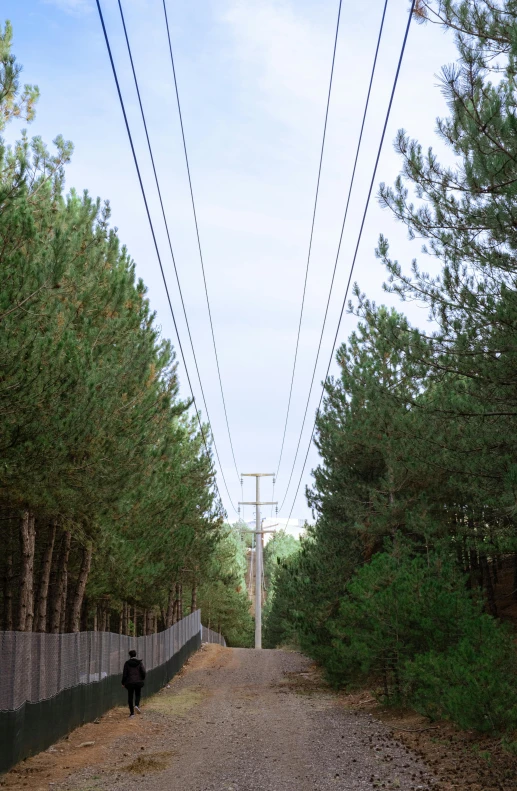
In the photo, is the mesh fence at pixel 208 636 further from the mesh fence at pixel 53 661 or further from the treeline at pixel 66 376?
the treeline at pixel 66 376

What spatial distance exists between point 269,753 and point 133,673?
6.54m

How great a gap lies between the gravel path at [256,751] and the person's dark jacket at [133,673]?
855mm

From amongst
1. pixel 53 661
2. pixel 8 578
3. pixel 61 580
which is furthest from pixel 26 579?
pixel 8 578

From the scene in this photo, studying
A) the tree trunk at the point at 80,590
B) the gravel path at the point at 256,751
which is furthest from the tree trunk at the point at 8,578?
the gravel path at the point at 256,751

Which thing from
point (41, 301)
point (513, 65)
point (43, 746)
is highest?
point (513, 65)

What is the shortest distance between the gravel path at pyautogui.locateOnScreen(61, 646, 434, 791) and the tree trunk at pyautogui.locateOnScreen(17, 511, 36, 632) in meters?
2.60

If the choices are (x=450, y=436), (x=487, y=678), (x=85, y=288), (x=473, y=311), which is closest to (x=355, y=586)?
(x=450, y=436)

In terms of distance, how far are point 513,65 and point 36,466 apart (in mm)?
7410

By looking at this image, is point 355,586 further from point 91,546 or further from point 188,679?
point 188,679

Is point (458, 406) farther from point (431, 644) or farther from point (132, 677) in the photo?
point (132, 677)

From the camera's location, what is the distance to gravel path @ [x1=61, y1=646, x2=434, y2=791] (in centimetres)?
868

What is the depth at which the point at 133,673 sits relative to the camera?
650 inches

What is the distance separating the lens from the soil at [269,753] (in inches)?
337

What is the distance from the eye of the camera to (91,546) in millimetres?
14898
